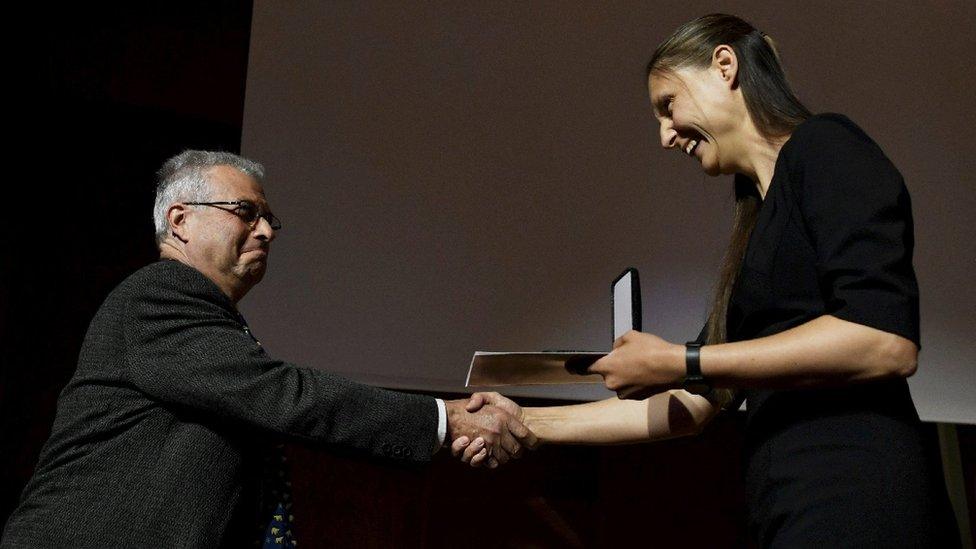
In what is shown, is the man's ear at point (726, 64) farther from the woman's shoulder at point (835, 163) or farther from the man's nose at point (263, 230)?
the man's nose at point (263, 230)

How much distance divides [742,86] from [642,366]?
47 centimetres

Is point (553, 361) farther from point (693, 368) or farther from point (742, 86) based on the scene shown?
point (742, 86)

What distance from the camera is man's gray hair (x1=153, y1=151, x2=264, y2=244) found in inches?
66.1

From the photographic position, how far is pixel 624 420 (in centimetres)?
164

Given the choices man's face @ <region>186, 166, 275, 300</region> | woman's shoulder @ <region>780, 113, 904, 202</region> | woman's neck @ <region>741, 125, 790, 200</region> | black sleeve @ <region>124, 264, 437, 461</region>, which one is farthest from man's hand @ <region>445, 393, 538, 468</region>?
woman's shoulder @ <region>780, 113, 904, 202</region>

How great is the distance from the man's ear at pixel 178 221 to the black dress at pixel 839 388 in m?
1.06

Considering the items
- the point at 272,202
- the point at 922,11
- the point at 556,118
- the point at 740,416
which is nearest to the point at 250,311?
the point at 272,202

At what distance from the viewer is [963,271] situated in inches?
106

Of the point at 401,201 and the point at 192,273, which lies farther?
the point at 401,201

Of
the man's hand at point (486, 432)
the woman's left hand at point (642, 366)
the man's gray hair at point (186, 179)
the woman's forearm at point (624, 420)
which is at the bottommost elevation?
the man's hand at point (486, 432)

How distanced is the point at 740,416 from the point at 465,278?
93 centimetres

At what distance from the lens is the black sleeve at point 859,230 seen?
3.18 feet

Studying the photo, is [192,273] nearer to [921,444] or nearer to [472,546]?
[921,444]

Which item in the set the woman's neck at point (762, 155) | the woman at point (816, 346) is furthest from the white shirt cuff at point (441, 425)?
the woman's neck at point (762, 155)
